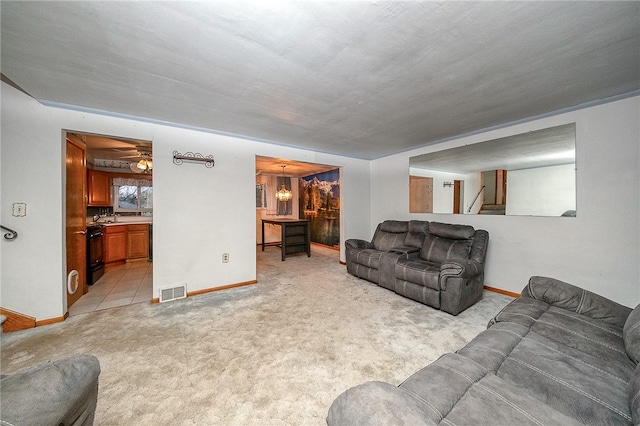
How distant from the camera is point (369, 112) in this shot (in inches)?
109

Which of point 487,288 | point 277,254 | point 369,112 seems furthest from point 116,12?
point 277,254

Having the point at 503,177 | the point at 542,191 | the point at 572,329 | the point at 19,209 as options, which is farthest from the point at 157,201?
the point at 542,191

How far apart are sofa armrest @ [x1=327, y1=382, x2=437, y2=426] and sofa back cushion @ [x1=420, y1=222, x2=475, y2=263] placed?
2917mm

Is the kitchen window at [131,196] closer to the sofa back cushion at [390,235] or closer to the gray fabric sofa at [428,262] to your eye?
the gray fabric sofa at [428,262]

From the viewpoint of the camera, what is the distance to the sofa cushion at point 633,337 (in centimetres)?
113

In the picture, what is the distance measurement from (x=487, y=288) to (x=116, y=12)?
16.2ft

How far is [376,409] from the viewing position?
0.75 m

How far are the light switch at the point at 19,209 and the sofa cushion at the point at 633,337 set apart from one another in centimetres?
488

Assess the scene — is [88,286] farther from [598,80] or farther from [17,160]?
[598,80]

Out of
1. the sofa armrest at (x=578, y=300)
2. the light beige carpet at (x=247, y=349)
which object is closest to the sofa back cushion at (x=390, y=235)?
the light beige carpet at (x=247, y=349)

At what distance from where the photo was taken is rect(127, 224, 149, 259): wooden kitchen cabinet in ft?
17.1

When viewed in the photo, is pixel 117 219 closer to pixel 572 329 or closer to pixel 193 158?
pixel 193 158

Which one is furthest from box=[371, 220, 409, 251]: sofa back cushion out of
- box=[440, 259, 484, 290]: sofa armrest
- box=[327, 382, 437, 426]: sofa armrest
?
box=[327, 382, 437, 426]: sofa armrest

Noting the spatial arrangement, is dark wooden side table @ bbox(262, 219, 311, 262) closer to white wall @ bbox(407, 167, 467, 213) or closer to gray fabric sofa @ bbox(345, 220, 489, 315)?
gray fabric sofa @ bbox(345, 220, 489, 315)
